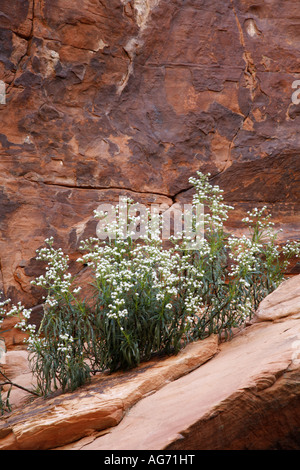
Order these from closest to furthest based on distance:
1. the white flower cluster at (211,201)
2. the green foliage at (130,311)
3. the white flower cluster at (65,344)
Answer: the white flower cluster at (65,344) < the green foliage at (130,311) < the white flower cluster at (211,201)

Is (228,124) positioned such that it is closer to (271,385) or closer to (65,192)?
(65,192)

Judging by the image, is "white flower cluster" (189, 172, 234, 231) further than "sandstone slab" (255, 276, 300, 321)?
Yes

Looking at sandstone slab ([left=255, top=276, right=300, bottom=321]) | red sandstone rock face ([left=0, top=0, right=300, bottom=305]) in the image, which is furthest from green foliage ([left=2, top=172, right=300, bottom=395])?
red sandstone rock face ([left=0, top=0, right=300, bottom=305])

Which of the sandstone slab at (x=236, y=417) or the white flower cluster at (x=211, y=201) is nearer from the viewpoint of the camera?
the sandstone slab at (x=236, y=417)

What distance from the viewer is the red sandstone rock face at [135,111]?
6.58 metres

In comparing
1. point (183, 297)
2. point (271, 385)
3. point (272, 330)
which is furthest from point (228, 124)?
point (271, 385)

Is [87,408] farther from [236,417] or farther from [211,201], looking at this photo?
[211,201]

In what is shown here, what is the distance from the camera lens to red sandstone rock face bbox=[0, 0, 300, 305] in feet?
21.6

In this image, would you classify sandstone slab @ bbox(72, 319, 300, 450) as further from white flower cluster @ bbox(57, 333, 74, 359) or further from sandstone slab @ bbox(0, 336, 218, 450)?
white flower cluster @ bbox(57, 333, 74, 359)

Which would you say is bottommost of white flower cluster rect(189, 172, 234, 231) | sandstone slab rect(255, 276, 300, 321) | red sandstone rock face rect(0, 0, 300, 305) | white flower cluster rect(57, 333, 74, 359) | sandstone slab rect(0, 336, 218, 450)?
sandstone slab rect(0, 336, 218, 450)

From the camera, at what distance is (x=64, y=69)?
6750mm

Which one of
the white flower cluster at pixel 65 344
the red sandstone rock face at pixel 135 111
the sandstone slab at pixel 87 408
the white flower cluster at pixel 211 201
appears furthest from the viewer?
the red sandstone rock face at pixel 135 111

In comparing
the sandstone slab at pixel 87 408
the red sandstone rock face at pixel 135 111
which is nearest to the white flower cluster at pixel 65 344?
the sandstone slab at pixel 87 408

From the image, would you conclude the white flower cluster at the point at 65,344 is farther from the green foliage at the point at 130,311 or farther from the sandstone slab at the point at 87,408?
the sandstone slab at the point at 87,408
